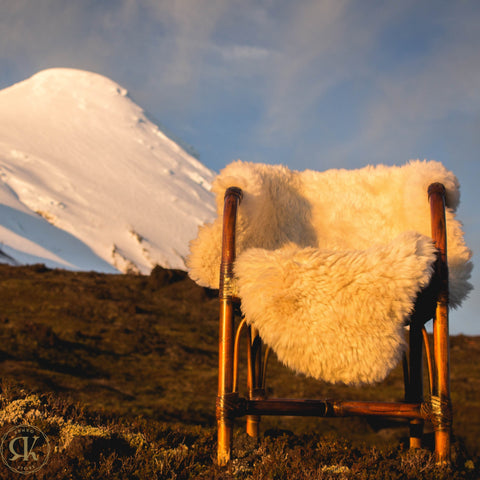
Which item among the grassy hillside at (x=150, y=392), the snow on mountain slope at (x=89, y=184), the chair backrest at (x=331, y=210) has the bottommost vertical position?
the grassy hillside at (x=150, y=392)

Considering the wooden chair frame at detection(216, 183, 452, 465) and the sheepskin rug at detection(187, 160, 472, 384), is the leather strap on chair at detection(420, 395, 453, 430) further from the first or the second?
the sheepskin rug at detection(187, 160, 472, 384)

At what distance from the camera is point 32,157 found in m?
38.0

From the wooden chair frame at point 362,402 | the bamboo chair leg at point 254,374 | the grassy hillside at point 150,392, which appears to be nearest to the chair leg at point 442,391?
the wooden chair frame at point 362,402

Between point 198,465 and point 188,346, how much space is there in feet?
23.2

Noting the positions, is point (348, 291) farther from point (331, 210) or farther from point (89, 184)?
point (89, 184)

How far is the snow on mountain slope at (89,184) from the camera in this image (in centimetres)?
2884

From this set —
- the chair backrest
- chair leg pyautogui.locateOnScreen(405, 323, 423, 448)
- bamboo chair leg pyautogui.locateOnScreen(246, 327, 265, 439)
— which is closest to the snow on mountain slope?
bamboo chair leg pyautogui.locateOnScreen(246, 327, 265, 439)

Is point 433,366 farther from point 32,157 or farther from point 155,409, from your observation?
point 32,157

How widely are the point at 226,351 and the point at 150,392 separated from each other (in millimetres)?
4619

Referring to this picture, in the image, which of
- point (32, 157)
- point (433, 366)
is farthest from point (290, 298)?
point (32, 157)

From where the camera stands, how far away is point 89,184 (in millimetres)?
37906

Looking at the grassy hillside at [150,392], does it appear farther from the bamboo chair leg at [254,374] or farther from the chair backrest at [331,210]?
the chair backrest at [331,210]

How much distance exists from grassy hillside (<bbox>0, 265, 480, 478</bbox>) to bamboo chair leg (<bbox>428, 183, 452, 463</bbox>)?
130 millimetres

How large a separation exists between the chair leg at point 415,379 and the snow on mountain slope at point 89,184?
20.4 meters
